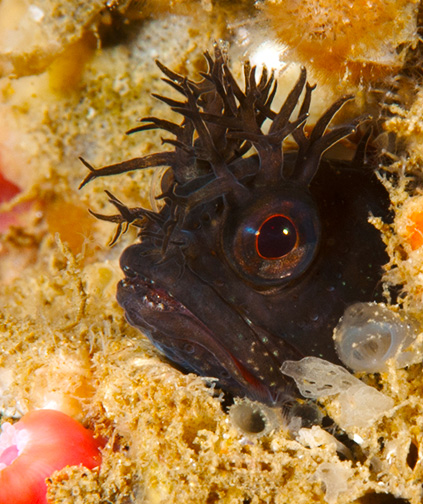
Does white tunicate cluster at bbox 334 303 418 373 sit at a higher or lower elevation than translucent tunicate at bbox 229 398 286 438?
higher

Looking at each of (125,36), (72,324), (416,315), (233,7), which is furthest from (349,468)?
(125,36)

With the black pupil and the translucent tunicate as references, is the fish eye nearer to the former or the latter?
the black pupil

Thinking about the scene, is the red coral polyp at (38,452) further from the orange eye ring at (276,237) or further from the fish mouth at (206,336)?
the orange eye ring at (276,237)

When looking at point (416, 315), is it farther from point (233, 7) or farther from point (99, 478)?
point (233, 7)

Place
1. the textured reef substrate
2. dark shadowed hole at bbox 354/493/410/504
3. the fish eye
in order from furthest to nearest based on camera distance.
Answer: the fish eye
dark shadowed hole at bbox 354/493/410/504
the textured reef substrate

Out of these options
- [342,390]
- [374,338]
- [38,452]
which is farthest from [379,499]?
[38,452]

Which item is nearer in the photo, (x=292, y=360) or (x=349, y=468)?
(x=349, y=468)

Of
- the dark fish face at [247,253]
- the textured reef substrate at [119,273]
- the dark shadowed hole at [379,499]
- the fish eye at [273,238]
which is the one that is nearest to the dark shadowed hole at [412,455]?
the textured reef substrate at [119,273]

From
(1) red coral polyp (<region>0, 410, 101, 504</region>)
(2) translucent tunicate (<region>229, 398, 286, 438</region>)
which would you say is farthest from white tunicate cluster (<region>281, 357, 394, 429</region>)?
(1) red coral polyp (<region>0, 410, 101, 504</region>)
